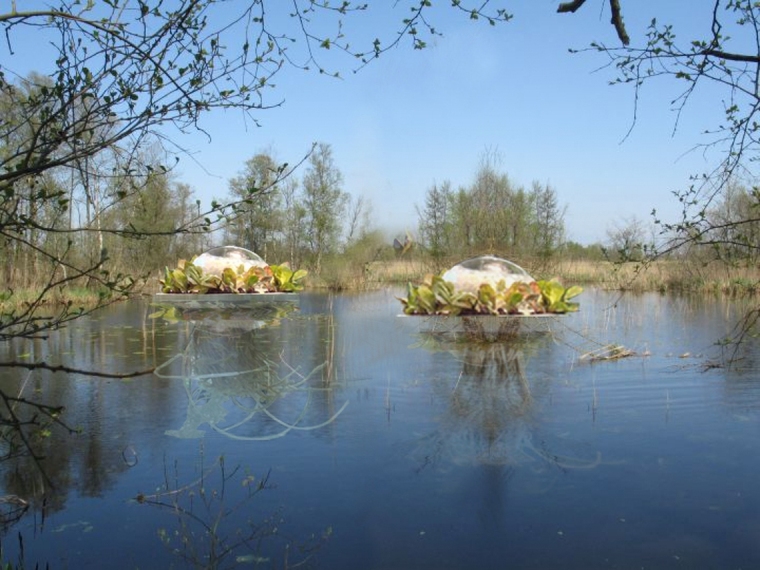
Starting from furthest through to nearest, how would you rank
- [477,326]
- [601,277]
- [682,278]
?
1. [601,277]
2. [682,278]
3. [477,326]

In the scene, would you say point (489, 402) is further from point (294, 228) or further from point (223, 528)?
point (294, 228)

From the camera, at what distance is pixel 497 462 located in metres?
4.21

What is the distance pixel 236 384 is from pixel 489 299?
2746 mm

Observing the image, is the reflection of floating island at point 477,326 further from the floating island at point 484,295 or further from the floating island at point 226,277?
the floating island at point 226,277

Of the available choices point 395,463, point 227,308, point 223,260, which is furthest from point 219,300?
point 395,463

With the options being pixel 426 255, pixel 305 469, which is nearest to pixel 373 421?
pixel 305 469

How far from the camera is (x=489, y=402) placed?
454cm

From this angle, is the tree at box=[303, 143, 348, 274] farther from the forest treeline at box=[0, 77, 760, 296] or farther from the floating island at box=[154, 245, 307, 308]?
the floating island at box=[154, 245, 307, 308]

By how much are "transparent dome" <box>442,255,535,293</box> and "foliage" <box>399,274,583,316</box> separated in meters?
0.10

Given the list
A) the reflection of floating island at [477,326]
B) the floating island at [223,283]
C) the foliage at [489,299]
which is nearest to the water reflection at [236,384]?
the floating island at [223,283]

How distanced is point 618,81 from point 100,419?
448 cm

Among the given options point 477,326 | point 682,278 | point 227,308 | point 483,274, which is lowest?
point 477,326

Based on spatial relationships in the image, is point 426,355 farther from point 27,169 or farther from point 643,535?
point 27,169

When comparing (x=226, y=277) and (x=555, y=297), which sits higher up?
(x=226, y=277)
